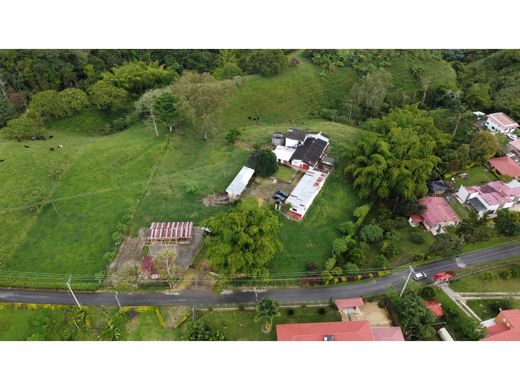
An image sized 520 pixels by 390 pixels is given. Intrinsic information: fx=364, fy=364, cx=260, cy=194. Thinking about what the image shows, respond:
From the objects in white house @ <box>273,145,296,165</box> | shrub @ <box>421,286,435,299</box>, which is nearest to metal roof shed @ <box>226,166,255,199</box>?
white house @ <box>273,145,296,165</box>

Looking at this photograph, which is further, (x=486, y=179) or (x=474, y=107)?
(x=474, y=107)

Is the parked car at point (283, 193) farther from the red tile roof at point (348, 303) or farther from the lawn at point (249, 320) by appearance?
the red tile roof at point (348, 303)

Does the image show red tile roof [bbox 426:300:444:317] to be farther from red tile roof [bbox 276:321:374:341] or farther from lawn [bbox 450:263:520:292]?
red tile roof [bbox 276:321:374:341]

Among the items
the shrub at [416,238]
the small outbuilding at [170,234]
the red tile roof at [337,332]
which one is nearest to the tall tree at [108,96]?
the small outbuilding at [170,234]

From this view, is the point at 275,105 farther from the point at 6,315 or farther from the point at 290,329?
the point at 6,315

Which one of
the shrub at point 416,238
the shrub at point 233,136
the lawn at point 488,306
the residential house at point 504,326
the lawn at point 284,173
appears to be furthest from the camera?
the shrub at point 233,136

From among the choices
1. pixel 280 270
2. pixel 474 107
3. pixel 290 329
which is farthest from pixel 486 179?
pixel 290 329
